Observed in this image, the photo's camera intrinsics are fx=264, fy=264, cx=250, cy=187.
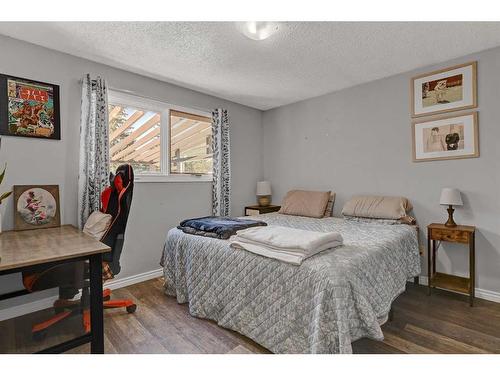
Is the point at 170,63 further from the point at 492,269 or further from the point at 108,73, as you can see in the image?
the point at 492,269

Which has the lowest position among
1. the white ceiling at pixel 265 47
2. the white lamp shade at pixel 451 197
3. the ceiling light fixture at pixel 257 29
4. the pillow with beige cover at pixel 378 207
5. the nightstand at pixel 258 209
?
the nightstand at pixel 258 209

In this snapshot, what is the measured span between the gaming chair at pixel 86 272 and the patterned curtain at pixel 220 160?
162 cm

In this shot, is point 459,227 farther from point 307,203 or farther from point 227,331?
point 227,331

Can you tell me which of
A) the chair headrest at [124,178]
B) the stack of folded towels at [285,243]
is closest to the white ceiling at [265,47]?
the chair headrest at [124,178]

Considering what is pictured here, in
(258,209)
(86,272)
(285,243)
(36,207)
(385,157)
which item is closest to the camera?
(285,243)

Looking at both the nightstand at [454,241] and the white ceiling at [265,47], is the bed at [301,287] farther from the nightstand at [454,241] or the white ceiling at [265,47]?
the white ceiling at [265,47]

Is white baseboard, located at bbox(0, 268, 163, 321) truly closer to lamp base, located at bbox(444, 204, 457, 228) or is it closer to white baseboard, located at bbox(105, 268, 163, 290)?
white baseboard, located at bbox(105, 268, 163, 290)

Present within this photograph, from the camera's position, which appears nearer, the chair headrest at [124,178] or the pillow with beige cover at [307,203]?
the chair headrest at [124,178]

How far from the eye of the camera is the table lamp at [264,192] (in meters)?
4.26

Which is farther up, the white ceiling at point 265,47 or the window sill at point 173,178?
the white ceiling at point 265,47

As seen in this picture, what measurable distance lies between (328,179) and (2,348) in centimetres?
358

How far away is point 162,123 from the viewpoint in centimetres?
327

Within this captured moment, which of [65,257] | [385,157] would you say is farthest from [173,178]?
[385,157]

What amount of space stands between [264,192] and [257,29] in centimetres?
258
